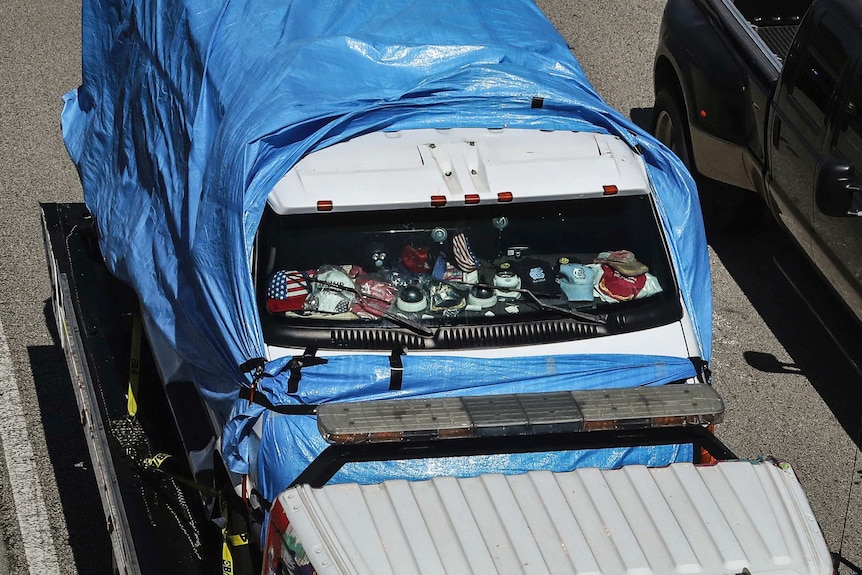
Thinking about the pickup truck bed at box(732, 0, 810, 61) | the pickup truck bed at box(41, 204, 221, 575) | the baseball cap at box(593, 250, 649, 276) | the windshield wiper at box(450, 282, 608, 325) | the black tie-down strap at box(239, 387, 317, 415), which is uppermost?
the baseball cap at box(593, 250, 649, 276)

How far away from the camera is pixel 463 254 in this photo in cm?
498

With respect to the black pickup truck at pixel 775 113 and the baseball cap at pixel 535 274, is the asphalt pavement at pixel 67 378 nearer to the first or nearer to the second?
the black pickup truck at pixel 775 113

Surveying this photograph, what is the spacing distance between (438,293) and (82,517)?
2.39 meters

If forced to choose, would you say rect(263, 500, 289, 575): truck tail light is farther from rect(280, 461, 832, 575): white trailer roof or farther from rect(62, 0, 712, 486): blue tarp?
rect(62, 0, 712, 486): blue tarp

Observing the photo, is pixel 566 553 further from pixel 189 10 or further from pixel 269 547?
pixel 189 10

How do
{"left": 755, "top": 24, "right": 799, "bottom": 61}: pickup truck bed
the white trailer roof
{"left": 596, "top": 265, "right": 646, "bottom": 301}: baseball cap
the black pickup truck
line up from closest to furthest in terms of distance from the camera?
the white trailer roof < {"left": 596, "top": 265, "right": 646, "bottom": 301}: baseball cap < the black pickup truck < {"left": 755, "top": 24, "right": 799, "bottom": 61}: pickup truck bed

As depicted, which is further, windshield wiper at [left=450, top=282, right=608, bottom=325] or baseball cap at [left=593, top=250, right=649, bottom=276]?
baseball cap at [left=593, top=250, right=649, bottom=276]

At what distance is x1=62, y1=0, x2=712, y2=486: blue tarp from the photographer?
4973 millimetres

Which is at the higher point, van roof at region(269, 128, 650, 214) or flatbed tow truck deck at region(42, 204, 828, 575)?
van roof at region(269, 128, 650, 214)

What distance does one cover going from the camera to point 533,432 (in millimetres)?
4301

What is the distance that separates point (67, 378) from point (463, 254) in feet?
10.0

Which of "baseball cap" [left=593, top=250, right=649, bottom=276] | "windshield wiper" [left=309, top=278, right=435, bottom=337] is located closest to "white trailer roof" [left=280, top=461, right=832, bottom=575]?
"windshield wiper" [left=309, top=278, right=435, bottom=337]

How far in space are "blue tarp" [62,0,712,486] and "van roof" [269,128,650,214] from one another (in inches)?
4.4

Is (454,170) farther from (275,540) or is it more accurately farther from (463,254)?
(275,540)
